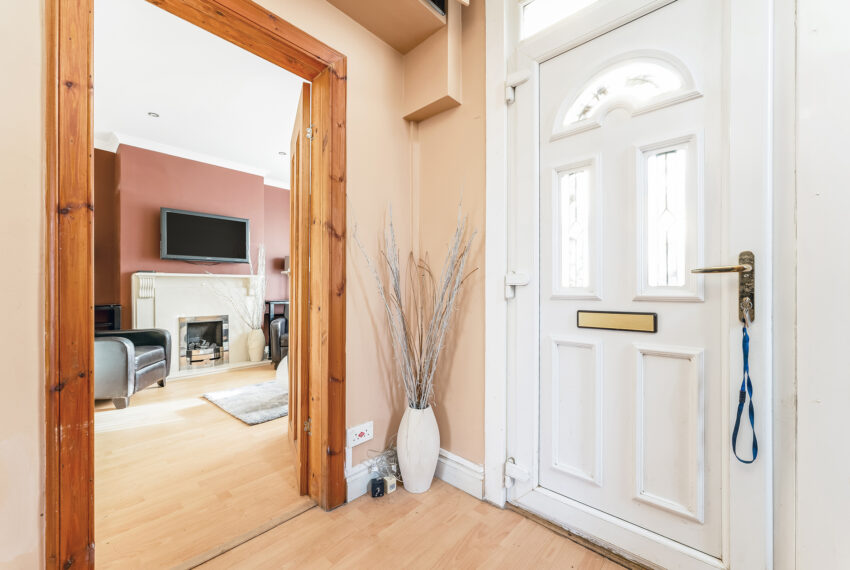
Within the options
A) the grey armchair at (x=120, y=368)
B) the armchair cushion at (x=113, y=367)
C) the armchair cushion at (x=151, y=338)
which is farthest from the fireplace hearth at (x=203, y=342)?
the armchair cushion at (x=113, y=367)

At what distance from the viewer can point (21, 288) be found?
932 mm

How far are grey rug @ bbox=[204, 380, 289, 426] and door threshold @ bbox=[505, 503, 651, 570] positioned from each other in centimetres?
205

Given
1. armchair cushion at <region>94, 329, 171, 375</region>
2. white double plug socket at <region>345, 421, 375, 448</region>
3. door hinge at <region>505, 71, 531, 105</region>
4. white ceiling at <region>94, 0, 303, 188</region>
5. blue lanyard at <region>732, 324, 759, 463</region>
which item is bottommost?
white double plug socket at <region>345, 421, 375, 448</region>

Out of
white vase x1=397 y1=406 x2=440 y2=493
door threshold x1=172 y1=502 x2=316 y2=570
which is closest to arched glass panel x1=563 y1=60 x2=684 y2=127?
white vase x1=397 y1=406 x2=440 y2=493

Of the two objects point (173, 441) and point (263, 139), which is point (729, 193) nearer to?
point (173, 441)

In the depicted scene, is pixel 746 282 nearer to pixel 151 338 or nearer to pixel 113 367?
pixel 113 367

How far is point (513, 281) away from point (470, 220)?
1.33 ft

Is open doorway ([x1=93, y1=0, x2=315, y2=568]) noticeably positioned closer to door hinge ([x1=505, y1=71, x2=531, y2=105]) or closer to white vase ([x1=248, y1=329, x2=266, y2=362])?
white vase ([x1=248, y1=329, x2=266, y2=362])

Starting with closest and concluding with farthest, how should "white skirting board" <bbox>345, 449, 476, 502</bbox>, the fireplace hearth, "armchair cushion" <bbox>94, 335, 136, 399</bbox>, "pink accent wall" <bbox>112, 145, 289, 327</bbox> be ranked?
"white skirting board" <bbox>345, 449, 476, 502</bbox>, "armchair cushion" <bbox>94, 335, 136, 399</bbox>, "pink accent wall" <bbox>112, 145, 289, 327</bbox>, the fireplace hearth

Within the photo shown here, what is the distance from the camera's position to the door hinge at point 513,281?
61.0 inches

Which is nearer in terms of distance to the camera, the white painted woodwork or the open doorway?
the white painted woodwork

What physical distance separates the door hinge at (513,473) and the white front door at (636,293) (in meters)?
0.05

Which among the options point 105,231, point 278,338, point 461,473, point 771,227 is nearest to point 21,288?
point 461,473

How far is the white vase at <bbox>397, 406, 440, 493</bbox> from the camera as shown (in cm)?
168
